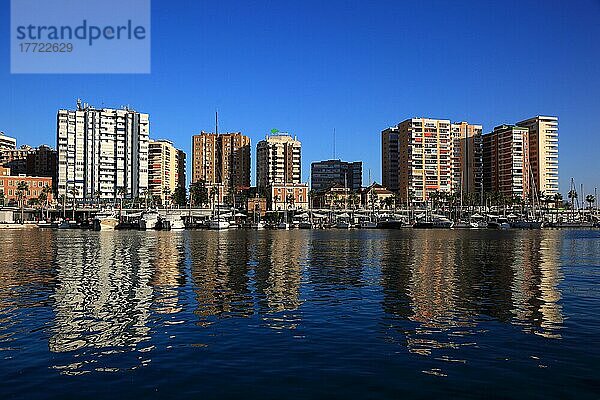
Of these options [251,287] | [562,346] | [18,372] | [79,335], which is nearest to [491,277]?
[251,287]

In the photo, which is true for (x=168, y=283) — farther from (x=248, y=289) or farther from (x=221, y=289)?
(x=248, y=289)

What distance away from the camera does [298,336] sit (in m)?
22.1

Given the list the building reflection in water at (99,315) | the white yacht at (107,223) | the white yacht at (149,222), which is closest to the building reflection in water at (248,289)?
the building reflection in water at (99,315)

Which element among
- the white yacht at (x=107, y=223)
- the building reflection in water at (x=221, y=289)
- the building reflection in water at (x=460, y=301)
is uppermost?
the white yacht at (x=107, y=223)

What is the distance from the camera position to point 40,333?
2217cm

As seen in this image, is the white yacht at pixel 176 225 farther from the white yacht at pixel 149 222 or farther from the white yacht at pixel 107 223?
the white yacht at pixel 107 223

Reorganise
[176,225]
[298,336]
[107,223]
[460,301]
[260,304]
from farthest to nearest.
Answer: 1. [176,225]
2. [107,223]
3. [460,301]
4. [260,304]
5. [298,336]

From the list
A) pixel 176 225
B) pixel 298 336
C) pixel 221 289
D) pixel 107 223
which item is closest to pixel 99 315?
pixel 298 336

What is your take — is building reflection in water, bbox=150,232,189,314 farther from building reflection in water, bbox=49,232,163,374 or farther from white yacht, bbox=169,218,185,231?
white yacht, bbox=169,218,185,231

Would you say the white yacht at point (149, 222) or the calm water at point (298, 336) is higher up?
the white yacht at point (149, 222)

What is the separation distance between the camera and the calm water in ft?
52.7

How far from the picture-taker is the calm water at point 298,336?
16.1 meters

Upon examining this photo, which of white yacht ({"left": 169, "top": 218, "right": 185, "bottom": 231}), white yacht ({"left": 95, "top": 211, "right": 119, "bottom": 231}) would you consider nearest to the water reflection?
white yacht ({"left": 169, "top": 218, "right": 185, "bottom": 231})

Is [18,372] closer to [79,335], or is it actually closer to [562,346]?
[79,335]
